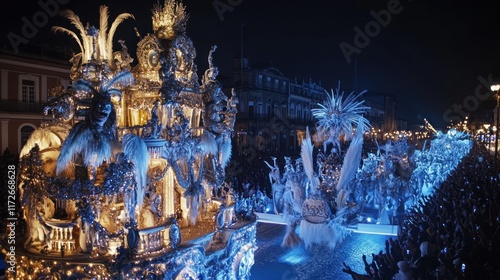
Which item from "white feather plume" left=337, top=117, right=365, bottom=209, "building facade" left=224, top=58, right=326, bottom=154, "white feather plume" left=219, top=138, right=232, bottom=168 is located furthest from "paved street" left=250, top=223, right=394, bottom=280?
"building facade" left=224, top=58, right=326, bottom=154

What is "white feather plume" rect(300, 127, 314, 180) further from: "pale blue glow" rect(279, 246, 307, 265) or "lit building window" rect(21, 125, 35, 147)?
"lit building window" rect(21, 125, 35, 147)

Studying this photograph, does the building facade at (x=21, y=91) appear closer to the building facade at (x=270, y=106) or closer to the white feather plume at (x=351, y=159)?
the white feather plume at (x=351, y=159)

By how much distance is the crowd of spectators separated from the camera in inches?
247

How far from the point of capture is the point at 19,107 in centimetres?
2364

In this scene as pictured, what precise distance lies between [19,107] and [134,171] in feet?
62.3

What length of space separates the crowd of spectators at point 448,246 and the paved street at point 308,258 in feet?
7.43

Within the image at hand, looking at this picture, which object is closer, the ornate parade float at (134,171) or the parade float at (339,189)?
the ornate parade float at (134,171)

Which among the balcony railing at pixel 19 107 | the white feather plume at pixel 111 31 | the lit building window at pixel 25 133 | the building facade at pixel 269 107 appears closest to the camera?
the white feather plume at pixel 111 31

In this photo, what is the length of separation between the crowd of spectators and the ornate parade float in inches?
131

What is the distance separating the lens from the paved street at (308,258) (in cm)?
1116

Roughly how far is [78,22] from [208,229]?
18.8 ft

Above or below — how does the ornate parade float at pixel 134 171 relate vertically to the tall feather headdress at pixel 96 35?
below

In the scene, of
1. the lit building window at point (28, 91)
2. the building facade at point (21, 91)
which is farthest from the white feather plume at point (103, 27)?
A: the lit building window at point (28, 91)

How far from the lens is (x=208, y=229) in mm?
10055
